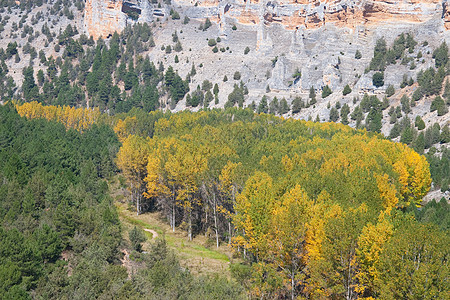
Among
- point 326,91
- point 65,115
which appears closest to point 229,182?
point 65,115

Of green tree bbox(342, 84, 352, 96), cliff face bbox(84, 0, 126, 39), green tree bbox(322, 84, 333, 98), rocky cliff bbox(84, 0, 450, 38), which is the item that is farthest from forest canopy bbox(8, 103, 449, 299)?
cliff face bbox(84, 0, 126, 39)

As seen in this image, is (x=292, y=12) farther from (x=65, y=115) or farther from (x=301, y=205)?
(x=301, y=205)

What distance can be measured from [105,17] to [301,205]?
167678 millimetres

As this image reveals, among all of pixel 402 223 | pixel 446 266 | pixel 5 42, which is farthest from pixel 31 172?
pixel 5 42

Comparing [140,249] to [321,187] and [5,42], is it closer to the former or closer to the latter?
[321,187]

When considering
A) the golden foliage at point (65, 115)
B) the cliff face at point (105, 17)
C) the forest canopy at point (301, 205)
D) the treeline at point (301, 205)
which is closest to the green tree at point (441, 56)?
the forest canopy at point (301, 205)

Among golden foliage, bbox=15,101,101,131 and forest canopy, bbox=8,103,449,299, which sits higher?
forest canopy, bbox=8,103,449,299

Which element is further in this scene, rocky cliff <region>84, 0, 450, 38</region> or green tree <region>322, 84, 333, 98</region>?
rocky cliff <region>84, 0, 450, 38</region>

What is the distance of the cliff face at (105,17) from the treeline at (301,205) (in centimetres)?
11095

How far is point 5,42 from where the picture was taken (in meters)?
191

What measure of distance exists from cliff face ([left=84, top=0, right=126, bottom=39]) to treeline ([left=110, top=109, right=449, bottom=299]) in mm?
110952

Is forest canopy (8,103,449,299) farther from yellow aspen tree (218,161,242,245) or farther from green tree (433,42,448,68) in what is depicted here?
green tree (433,42,448,68)

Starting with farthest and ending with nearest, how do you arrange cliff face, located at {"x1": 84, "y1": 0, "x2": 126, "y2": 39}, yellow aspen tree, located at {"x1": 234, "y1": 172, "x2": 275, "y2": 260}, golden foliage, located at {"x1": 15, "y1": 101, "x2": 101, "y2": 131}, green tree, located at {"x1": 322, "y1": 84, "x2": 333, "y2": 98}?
cliff face, located at {"x1": 84, "y1": 0, "x2": 126, "y2": 39} → green tree, located at {"x1": 322, "y1": 84, "x2": 333, "y2": 98} → golden foliage, located at {"x1": 15, "y1": 101, "x2": 101, "y2": 131} → yellow aspen tree, located at {"x1": 234, "y1": 172, "x2": 275, "y2": 260}

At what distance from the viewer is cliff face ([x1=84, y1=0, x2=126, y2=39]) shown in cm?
18612
